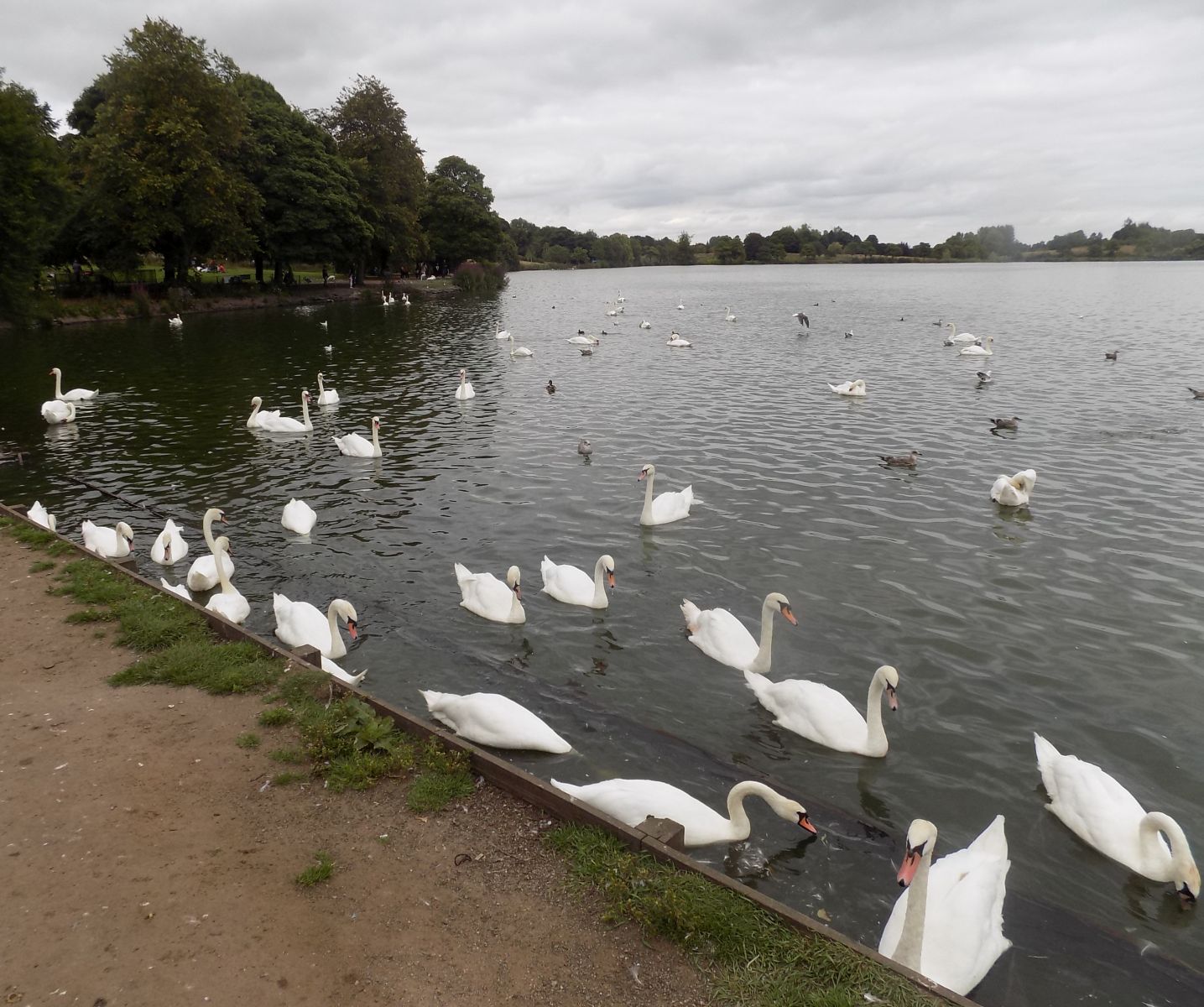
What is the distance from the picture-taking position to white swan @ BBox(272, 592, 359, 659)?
369 inches

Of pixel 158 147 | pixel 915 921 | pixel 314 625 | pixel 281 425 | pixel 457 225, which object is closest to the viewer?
pixel 915 921

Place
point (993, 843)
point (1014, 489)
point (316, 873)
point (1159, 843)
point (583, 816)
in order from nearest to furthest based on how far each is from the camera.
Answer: point (316, 873)
point (583, 816)
point (993, 843)
point (1159, 843)
point (1014, 489)

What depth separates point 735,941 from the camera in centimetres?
462

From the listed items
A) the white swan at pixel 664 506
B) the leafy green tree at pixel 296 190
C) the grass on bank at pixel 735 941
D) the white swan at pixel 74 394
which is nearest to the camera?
the grass on bank at pixel 735 941

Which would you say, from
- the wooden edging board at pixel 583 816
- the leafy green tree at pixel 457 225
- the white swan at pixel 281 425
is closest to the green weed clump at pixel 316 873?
the wooden edging board at pixel 583 816

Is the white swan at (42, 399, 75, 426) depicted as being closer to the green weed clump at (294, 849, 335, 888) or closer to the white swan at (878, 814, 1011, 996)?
the green weed clump at (294, 849, 335, 888)

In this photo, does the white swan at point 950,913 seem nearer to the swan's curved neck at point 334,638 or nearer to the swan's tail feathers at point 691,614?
the swan's tail feathers at point 691,614

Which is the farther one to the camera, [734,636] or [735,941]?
[734,636]

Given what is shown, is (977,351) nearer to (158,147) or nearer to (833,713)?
(833,713)

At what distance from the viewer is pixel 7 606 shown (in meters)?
9.28

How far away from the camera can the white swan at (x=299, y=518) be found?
13.9 metres

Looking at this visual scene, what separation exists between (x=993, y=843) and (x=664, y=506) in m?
8.82

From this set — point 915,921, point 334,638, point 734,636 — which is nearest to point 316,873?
point 915,921

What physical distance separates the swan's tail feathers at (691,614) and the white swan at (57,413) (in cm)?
2147
